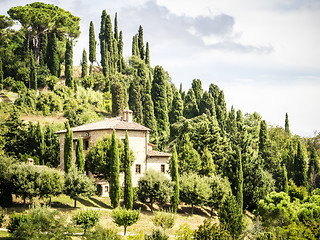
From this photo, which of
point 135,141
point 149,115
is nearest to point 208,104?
point 149,115

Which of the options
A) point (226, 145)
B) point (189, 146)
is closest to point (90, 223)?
point (189, 146)

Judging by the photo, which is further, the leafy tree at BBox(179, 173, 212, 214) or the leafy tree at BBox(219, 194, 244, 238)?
the leafy tree at BBox(179, 173, 212, 214)

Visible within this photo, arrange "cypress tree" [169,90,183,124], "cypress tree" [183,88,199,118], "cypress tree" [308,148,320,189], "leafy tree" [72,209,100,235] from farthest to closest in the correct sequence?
1. "cypress tree" [183,88,199,118]
2. "cypress tree" [169,90,183,124]
3. "cypress tree" [308,148,320,189]
4. "leafy tree" [72,209,100,235]

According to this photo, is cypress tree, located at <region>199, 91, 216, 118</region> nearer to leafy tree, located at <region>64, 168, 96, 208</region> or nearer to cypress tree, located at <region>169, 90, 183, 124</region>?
cypress tree, located at <region>169, 90, 183, 124</region>

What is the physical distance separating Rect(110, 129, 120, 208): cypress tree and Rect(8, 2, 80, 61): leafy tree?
41383 mm

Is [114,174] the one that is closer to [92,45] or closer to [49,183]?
[49,183]

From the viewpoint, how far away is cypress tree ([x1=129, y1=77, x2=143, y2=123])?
61.9 m

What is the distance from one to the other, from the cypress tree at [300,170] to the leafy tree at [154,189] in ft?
92.6

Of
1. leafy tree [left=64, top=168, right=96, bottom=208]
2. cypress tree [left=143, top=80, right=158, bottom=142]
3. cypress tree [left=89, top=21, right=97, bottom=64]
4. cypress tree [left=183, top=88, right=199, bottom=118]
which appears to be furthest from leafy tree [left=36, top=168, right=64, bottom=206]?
cypress tree [left=89, top=21, right=97, bottom=64]

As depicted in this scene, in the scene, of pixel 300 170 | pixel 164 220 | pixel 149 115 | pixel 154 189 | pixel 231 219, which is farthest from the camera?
pixel 149 115

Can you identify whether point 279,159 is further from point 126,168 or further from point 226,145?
point 126,168

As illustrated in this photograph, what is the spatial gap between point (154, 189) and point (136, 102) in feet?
87.2

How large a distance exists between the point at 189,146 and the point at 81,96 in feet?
93.1

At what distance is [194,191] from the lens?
131ft
